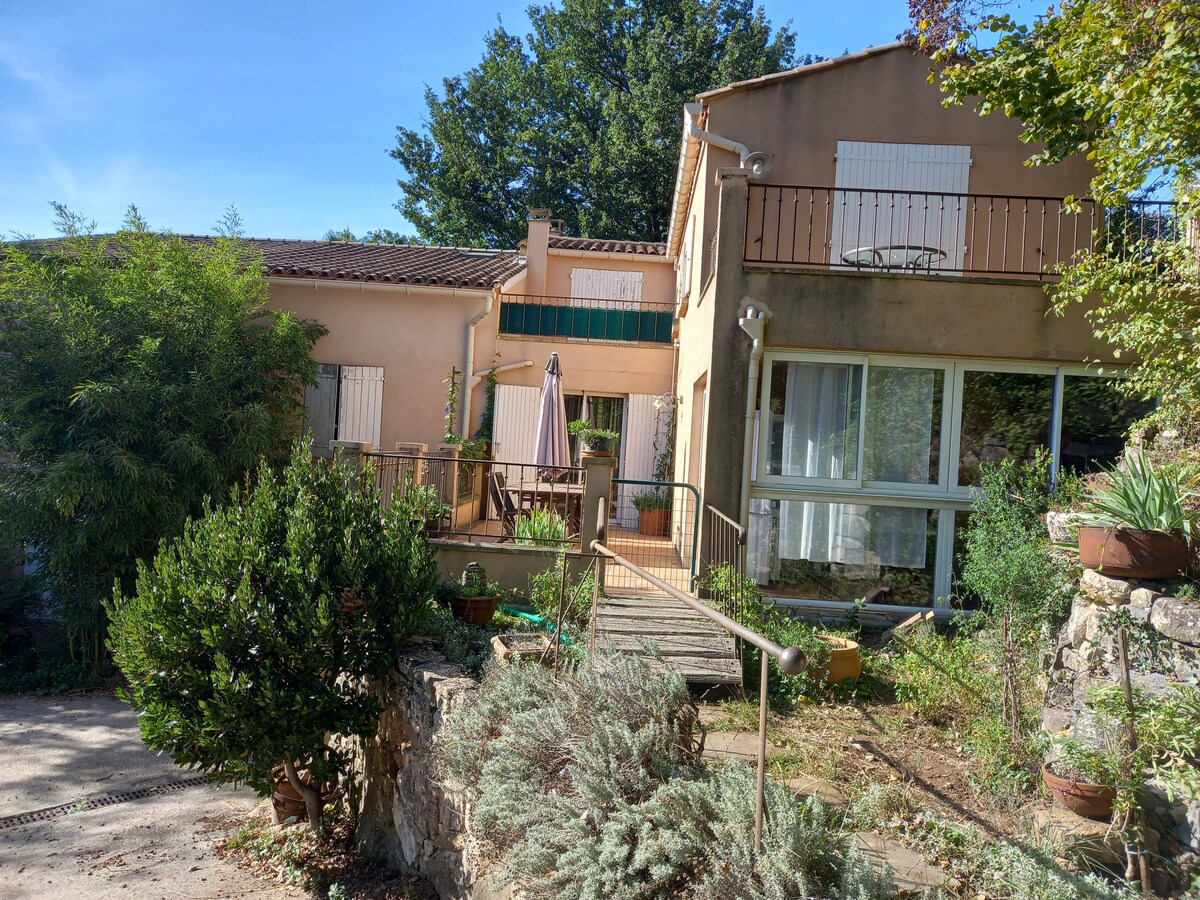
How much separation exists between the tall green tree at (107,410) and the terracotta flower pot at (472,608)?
3.26 metres

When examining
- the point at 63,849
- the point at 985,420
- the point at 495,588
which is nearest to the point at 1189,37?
the point at 985,420

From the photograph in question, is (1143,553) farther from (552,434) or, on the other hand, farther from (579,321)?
(579,321)

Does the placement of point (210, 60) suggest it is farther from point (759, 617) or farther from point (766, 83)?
point (759, 617)

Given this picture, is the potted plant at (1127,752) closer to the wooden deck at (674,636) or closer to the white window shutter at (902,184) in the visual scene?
the wooden deck at (674,636)

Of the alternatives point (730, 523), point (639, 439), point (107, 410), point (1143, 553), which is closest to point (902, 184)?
point (730, 523)

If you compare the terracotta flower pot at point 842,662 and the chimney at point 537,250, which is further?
the chimney at point 537,250

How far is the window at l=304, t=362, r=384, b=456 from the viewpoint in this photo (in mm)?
12773

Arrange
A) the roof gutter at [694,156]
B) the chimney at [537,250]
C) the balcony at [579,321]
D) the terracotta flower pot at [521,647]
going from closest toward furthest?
the terracotta flower pot at [521,647] < the roof gutter at [694,156] < the balcony at [579,321] < the chimney at [537,250]

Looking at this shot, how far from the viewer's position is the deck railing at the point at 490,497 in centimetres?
889

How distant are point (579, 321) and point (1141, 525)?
11.1 metres

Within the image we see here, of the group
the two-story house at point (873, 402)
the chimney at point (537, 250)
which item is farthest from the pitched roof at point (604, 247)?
the two-story house at point (873, 402)

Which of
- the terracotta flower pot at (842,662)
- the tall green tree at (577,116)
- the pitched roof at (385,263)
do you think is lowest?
the terracotta flower pot at (842,662)

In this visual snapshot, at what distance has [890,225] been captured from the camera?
29.5 feet

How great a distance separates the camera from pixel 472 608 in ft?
25.3
